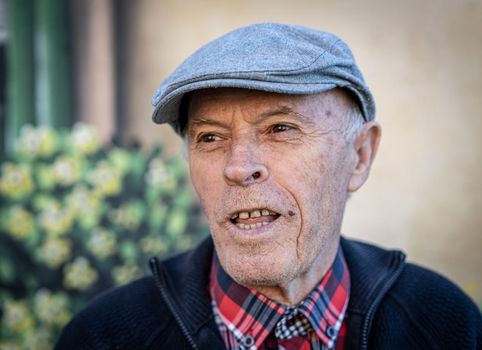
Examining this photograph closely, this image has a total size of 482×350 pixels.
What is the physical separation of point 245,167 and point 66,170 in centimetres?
182

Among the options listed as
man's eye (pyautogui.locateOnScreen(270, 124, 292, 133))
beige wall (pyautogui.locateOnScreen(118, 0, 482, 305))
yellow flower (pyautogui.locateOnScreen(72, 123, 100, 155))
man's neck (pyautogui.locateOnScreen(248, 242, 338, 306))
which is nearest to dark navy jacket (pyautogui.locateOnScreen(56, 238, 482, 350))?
man's neck (pyautogui.locateOnScreen(248, 242, 338, 306))

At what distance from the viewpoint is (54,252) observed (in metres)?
3.18

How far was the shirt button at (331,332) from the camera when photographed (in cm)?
189

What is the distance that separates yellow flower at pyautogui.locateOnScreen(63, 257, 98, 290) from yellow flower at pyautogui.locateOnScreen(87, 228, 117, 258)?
75 mm

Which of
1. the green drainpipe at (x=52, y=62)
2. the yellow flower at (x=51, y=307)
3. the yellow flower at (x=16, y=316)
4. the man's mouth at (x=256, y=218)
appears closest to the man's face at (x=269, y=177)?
the man's mouth at (x=256, y=218)

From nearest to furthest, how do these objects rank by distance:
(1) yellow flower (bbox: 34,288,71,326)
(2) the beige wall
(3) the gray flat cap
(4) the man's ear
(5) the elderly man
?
(3) the gray flat cap < (5) the elderly man < (4) the man's ear < (2) the beige wall < (1) yellow flower (bbox: 34,288,71,326)

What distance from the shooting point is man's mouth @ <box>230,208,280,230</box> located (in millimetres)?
1765

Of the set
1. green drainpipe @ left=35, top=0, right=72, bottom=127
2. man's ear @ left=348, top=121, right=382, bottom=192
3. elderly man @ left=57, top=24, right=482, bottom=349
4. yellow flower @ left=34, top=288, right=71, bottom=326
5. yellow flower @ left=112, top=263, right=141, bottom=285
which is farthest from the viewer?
green drainpipe @ left=35, top=0, right=72, bottom=127

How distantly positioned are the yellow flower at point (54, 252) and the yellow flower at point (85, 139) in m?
0.54

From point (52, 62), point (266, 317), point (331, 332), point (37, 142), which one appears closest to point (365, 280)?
point (331, 332)

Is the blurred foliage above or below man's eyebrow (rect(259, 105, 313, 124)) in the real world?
below

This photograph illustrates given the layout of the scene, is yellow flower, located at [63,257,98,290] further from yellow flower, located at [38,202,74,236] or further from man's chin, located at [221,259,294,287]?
man's chin, located at [221,259,294,287]

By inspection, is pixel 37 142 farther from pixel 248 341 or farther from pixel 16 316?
pixel 248 341

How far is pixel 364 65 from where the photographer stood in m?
3.30
